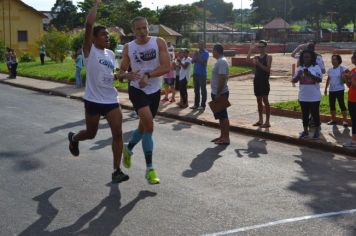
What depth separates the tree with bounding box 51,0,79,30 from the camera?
316ft

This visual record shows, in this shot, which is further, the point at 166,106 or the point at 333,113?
the point at 166,106

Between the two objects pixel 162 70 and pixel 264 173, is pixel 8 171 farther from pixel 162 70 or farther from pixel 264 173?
pixel 264 173

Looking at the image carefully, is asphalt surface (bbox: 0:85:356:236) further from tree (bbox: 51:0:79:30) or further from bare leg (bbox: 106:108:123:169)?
tree (bbox: 51:0:79:30)

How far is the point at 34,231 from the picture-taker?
5.03 metres

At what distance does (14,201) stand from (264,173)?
3.11 metres

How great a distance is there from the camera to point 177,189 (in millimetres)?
6445

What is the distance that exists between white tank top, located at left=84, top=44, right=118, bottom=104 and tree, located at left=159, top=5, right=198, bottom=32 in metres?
75.7

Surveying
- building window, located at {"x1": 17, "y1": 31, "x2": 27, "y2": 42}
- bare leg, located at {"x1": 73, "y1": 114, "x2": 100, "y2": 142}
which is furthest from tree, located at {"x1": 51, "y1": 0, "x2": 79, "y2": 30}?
bare leg, located at {"x1": 73, "y1": 114, "x2": 100, "y2": 142}

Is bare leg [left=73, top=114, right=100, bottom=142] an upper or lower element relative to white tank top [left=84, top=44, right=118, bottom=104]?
lower

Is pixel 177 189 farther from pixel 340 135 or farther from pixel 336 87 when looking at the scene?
pixel 336 87

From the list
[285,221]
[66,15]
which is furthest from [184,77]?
[66,15]

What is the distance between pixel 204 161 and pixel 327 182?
6.08 ft

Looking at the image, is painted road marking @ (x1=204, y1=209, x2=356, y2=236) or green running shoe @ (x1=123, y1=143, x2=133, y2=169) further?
green running shoe @ (x1=123, y1=143, x2=133, y2=169)

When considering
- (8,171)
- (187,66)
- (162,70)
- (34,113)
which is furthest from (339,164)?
(34,113)
